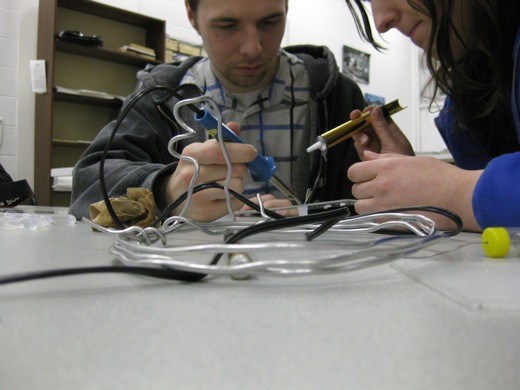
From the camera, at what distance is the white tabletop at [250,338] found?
0.39 feet

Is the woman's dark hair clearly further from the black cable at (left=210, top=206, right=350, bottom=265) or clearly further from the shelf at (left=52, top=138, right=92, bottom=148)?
the shelf at (left=52, top=138, right=92, bottom=148)

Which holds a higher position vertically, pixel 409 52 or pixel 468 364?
pixel 409 52

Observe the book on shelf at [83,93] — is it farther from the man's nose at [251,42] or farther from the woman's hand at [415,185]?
the woman's hand at [415,185]

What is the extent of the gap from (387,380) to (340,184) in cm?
96

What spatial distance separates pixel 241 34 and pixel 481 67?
1.62 feet

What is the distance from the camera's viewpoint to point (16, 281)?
0.55 ft

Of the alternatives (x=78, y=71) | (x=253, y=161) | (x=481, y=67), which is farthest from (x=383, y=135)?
(x=78, y=71)

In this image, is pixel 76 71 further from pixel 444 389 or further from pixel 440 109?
pixel 444 389

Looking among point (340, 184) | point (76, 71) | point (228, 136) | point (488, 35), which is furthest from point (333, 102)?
point (76, 71)

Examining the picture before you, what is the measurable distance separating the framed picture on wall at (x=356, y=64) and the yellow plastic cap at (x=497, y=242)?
362 cm

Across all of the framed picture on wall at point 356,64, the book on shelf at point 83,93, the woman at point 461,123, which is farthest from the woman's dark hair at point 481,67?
the framed picture on wall at point 356,64

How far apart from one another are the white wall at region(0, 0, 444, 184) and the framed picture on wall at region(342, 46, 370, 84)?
0.20 feet

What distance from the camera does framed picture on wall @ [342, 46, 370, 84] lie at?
3738 mm

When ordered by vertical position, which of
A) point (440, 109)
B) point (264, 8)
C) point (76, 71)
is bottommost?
point (440, 109)
